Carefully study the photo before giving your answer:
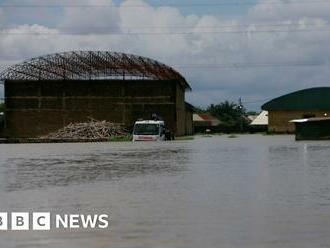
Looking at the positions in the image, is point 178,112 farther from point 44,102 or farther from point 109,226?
point 109,226

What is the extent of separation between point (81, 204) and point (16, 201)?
4.53 ft

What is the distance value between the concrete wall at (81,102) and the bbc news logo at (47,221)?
65719 millimetres

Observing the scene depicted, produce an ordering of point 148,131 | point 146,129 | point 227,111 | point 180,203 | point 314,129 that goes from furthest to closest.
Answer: point 227,111
point 146,129
point 148,131
point 314,129
point 180,203

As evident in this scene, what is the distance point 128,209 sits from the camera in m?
12.6

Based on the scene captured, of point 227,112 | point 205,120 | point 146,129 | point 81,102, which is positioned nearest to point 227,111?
point 227,112

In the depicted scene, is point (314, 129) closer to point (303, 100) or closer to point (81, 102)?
point (81, 102)

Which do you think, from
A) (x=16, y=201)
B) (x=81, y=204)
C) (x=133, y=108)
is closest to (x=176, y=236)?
→ (x=81, y=204)

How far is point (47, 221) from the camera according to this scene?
1106cm

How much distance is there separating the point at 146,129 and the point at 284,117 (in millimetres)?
39142

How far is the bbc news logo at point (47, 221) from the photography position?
1043cm

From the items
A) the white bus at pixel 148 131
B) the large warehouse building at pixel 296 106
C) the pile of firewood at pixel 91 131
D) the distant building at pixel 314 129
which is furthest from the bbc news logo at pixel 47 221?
the large warehouse building at pixel 296 106

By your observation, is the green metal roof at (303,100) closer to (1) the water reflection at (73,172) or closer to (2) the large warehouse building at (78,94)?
(2) the large warehouse building at (78,94)

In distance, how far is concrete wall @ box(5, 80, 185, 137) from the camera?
255 ft

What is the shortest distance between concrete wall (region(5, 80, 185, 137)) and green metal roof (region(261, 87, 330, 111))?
20.6 metres
